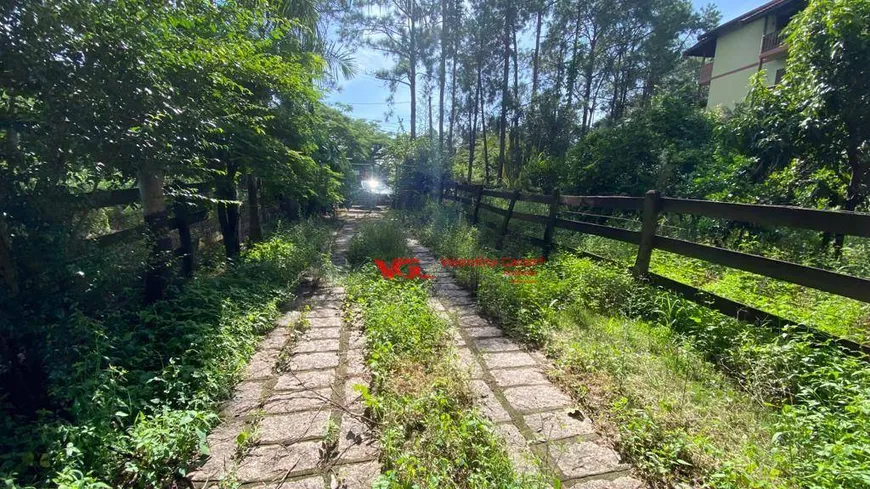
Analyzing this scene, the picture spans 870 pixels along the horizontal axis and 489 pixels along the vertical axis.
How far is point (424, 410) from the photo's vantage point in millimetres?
1871

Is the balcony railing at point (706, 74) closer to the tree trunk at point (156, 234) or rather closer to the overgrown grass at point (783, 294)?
the overgrown grass at point (783, 294)

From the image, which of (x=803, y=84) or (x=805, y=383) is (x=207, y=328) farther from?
(x=803, y=84)

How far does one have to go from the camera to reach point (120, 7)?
201 cm

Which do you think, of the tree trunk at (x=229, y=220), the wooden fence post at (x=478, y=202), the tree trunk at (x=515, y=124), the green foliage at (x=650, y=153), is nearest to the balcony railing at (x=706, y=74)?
the tree trunk at (x=515, y=124)

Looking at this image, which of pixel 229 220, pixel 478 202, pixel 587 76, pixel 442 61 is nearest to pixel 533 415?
pixel 229 220

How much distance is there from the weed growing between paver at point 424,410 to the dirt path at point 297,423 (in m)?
0.13

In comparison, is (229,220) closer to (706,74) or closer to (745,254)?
(745,254)

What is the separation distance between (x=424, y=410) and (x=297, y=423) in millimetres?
685

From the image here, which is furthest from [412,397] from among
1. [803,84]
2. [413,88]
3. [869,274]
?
[413,88]

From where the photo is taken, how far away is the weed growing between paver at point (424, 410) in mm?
1488

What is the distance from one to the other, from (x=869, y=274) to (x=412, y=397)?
151 inches
